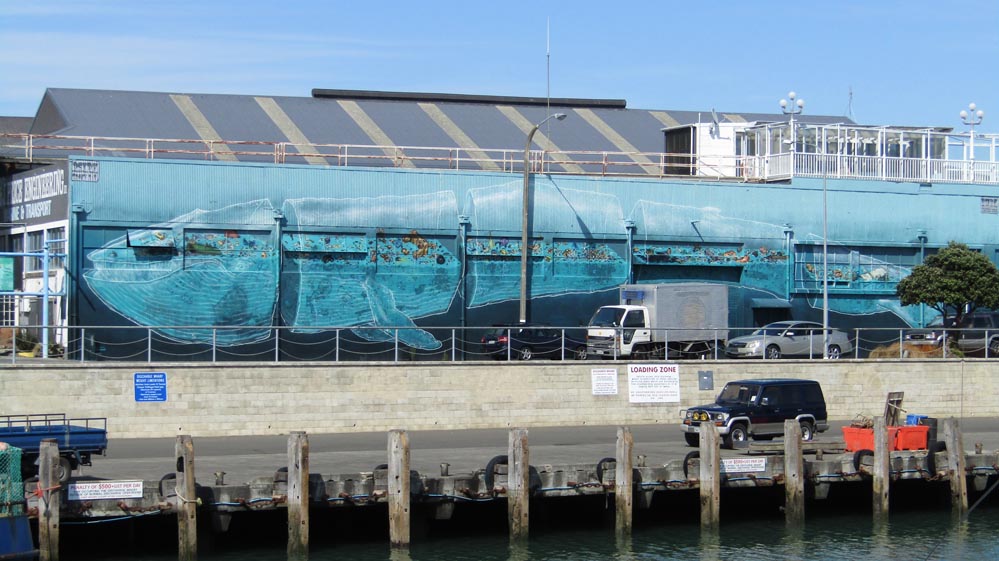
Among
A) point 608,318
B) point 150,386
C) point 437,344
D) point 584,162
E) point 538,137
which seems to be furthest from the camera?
point 538,137

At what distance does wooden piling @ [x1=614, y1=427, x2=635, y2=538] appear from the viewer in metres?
24.4

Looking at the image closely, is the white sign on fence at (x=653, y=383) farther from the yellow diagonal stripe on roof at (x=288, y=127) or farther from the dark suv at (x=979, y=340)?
the yellow diagonal stripe on roof at (x=288, y=127)

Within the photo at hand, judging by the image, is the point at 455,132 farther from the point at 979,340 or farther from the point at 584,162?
the point at 979,340

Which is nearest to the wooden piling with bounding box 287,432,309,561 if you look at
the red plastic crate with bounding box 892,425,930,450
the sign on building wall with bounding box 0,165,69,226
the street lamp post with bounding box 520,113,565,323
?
the red plastic crate with bounding box 892,425,930,450

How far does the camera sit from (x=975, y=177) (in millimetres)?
54062

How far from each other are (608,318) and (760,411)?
36.3 feet

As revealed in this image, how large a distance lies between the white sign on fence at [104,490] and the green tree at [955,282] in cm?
3289

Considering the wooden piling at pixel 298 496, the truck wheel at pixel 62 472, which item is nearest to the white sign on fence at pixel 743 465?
the wooden piling at pixel 298 496

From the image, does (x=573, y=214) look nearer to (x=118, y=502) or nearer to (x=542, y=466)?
(x=542, y=466)

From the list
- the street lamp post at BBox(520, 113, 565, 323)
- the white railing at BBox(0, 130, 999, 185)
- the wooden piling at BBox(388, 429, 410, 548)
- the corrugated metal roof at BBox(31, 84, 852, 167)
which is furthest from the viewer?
the corrugated metal roof at BBox(31, 84, 852, 167)

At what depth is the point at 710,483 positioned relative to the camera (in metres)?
25.3

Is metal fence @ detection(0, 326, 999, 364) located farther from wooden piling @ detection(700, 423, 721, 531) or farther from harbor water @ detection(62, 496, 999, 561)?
wooden piling @ detection(700, 423, 721, 531)

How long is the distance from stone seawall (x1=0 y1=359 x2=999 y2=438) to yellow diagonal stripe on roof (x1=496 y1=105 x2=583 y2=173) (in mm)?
16738

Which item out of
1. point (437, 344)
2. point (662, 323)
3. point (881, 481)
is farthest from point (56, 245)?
point (881, 481)
